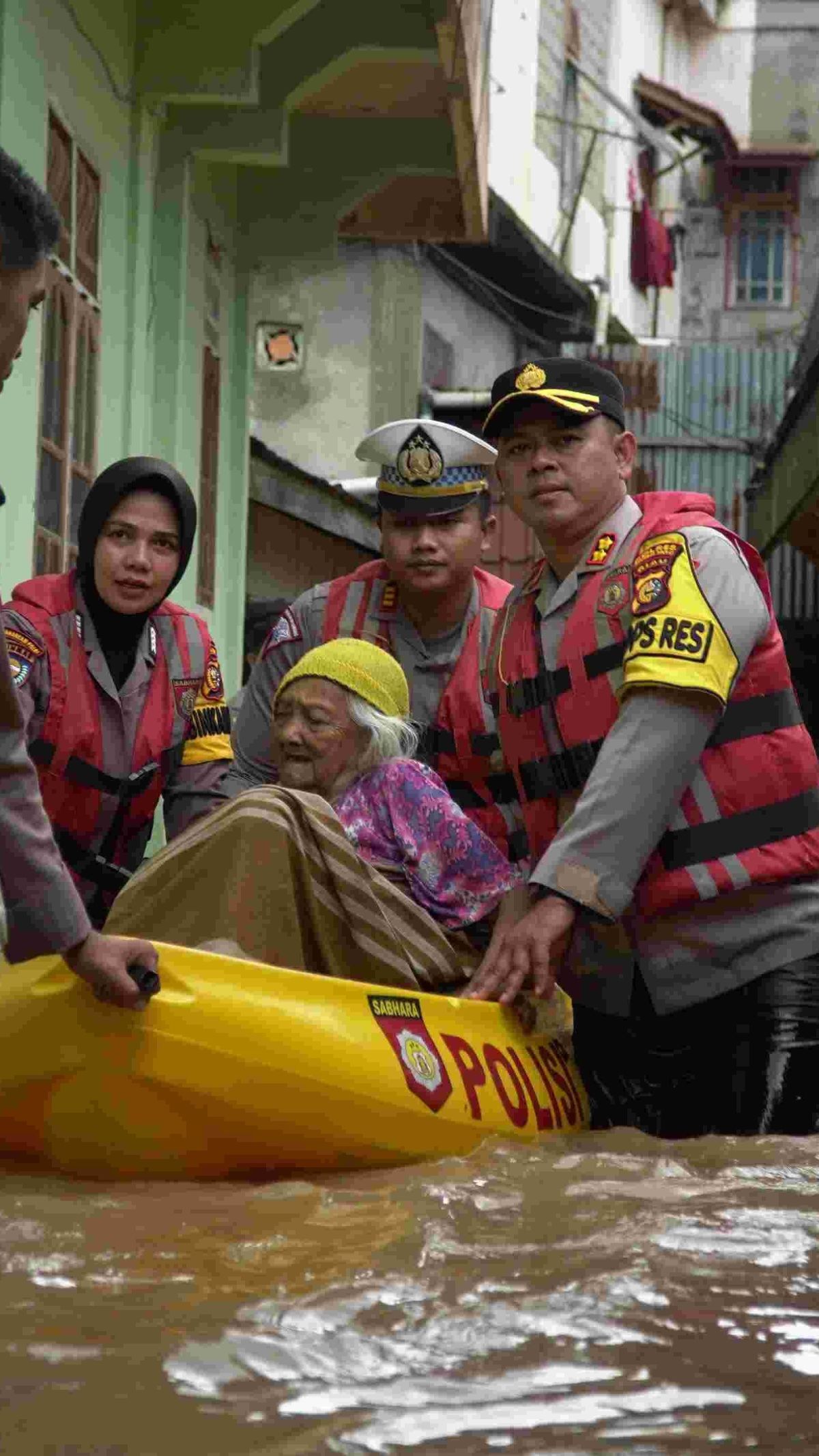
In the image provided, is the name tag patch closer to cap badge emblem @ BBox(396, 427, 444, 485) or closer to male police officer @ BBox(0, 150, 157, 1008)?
cap badge emblem @ BBox(396, 427, 444, 485)

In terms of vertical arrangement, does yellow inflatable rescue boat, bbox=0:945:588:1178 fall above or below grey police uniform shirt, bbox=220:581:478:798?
below

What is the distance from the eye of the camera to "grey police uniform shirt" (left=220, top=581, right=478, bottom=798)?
5.72m

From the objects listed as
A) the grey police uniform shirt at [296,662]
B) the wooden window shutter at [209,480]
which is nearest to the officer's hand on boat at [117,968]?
the grey police uniform shirt at [296,662]

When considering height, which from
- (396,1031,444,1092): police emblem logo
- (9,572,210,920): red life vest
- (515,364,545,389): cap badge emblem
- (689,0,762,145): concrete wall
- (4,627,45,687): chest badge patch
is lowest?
(396,1031,444,1092): police emblem logo

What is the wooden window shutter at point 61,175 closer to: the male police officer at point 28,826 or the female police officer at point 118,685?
the female police officer at point 118,685

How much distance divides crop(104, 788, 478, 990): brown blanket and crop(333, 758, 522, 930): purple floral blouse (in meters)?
0.33

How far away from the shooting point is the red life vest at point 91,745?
520 centimetres

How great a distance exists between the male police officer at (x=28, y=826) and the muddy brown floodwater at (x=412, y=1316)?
418 millimetres

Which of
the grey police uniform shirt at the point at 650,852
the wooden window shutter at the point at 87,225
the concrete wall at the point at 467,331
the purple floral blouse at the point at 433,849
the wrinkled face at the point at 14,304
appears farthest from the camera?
the concrete wall at the point at 467,331

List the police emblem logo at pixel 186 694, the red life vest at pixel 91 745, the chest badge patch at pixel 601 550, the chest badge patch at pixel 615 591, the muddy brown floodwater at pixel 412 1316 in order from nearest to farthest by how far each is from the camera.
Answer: the muddy brown floodwater at pixel 412 1316
the chest badge patch at pixel 615 591
the chest badge patch at pixel 601 550
the red life vest at pixel 91 745
the police emblem logo at pixel 186 694

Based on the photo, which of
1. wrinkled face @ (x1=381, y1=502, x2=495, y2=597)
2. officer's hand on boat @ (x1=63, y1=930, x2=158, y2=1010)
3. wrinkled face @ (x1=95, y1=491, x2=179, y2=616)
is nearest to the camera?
officer's hand on boat @ (x1=63, y1=930, x2=158, y2=1010)

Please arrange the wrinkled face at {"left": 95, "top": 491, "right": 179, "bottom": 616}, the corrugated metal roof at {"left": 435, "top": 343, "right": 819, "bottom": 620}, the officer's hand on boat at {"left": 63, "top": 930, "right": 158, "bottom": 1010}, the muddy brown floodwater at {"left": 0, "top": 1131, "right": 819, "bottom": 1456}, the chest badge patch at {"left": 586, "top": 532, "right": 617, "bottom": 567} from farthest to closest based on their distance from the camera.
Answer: the corrugated metal roof at {"left": 435, "top": 343, "right": 819, "bottom": 620} < the wrinkled face at {"left": 95, "top": 491, "right": 179, "bottom": 616} < the chest badge patch at {"left": 586, "top": 532, "right": 617, "bottom": 567} < the officer's hand on boat at {"left": 63, "top": 930, "right": 158, "bottom": 1010} < the muddy brown floodwater at {"left": 0, "top": 1131, "right": 819, "bottom": 1456}

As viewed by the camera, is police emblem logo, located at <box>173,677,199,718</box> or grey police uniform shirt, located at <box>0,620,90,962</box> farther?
police emblem logo, located at <box>173,677,199,718</box>

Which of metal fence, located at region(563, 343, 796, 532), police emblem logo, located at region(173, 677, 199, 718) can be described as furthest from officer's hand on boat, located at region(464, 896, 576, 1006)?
metal fence, located at region(563, 343, 796, 532)
